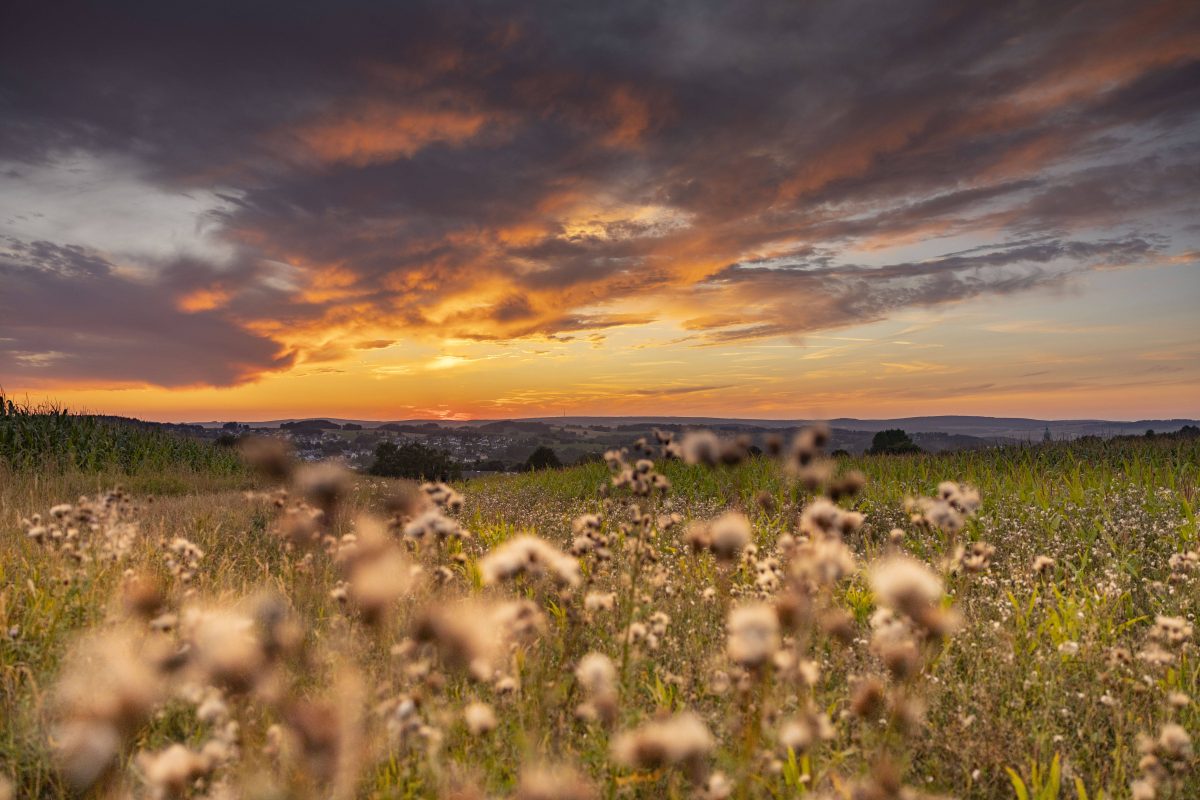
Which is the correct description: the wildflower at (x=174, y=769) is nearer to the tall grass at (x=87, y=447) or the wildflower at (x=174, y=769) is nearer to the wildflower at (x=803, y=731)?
the wildflower at (x=803, y=731)

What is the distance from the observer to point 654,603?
5.35 m

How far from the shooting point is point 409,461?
31547 millimetres

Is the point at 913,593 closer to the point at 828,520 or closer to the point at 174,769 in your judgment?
the point at 828,520

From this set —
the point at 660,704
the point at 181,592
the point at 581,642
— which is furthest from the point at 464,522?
the point at 660,704

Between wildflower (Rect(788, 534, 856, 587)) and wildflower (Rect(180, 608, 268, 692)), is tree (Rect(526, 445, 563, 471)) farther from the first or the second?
wildflower (Rect(788, 534, 856, 587))

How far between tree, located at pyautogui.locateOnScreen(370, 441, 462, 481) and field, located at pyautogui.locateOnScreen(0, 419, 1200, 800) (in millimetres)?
24468

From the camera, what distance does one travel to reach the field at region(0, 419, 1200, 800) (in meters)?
2.34

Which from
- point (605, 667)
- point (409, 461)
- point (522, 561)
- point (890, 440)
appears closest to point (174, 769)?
point (522, 561)

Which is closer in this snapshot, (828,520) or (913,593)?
(913,593)

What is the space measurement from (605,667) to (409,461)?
30593 mm

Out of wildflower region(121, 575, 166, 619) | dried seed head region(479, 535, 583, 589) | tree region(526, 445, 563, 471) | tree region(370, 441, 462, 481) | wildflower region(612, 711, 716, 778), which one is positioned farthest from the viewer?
tree region(370, 441, 462, 481)

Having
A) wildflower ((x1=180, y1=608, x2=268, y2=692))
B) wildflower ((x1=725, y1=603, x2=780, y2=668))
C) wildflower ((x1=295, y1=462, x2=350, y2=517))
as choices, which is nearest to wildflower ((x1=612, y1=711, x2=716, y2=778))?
wildflower ((x1=725, y1=603, x2=780, y2=668))

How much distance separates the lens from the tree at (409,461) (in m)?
30.8

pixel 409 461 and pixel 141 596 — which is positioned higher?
Result: pixel 141 596
